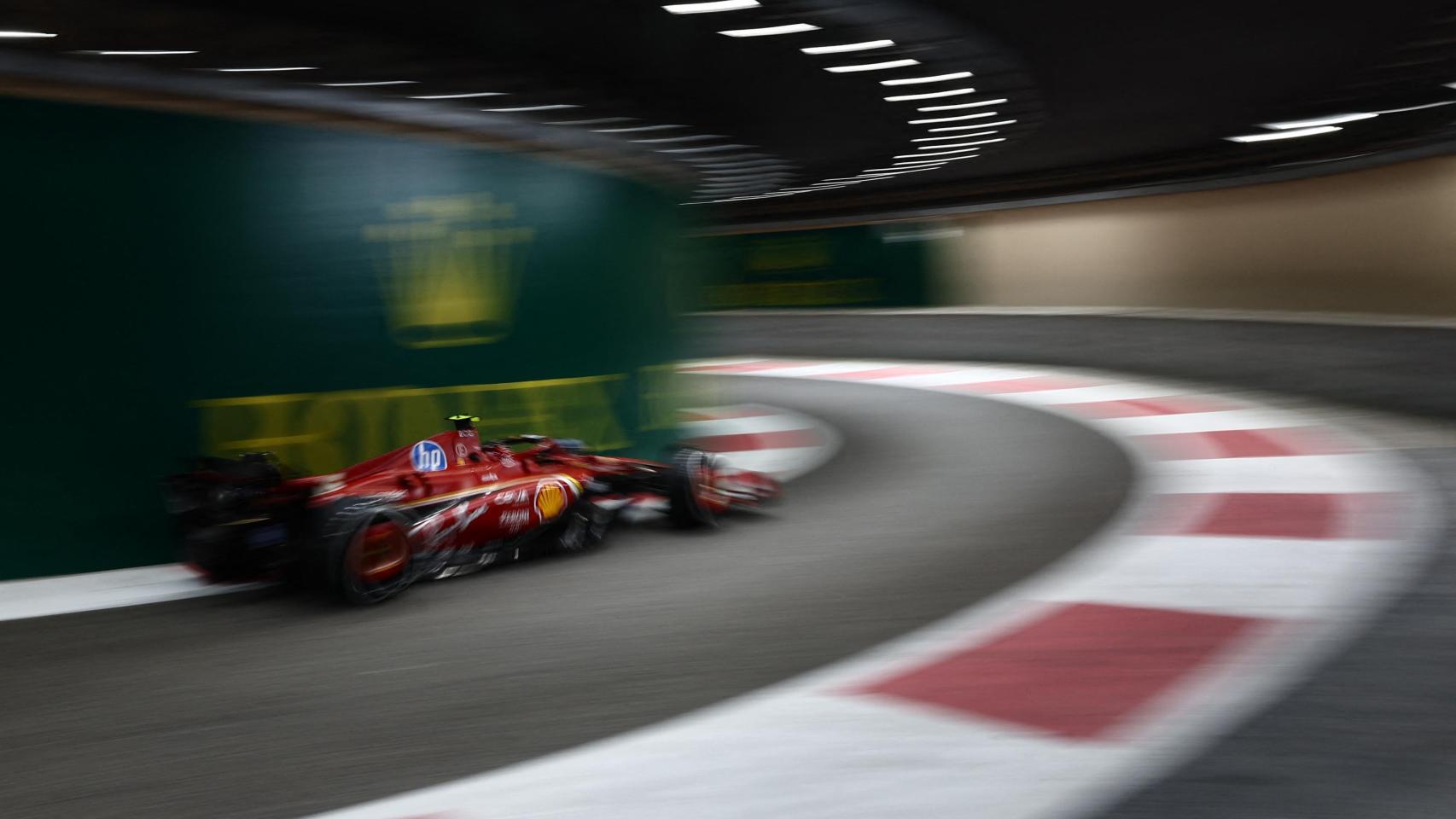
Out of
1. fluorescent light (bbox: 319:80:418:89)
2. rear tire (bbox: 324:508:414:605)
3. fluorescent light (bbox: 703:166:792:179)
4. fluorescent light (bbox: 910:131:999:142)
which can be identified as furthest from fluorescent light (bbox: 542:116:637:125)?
fluorescent light (bbox: 910:131:999:142)

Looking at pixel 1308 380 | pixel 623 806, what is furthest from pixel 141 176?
pixel 1308 380

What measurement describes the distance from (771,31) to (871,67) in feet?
5.08

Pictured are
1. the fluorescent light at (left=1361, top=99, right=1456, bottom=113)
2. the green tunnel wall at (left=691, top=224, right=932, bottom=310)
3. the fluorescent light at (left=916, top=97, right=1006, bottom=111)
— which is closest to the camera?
the fluorescent light at (left=916, top=97, right=1006, bottom=111)

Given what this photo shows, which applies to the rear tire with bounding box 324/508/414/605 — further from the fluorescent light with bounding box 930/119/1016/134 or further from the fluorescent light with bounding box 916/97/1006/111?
the fluorescent light with bounding box 930/119/1016/134

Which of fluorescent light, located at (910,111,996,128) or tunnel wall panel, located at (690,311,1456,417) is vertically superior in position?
fluorescent light, located at (910,111,996,128)

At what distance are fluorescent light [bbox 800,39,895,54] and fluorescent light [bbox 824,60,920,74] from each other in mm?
487

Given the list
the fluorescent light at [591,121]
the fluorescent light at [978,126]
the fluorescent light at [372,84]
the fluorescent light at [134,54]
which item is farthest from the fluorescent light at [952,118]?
the fluorescent light at [134,54]

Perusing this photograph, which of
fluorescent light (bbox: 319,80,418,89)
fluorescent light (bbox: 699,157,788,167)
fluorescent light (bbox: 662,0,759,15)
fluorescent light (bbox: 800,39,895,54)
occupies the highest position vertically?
fluorescent light (bbox: 662,0,759,15)

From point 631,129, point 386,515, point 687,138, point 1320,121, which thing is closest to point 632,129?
point 631,129

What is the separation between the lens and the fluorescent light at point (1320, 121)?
1141 centimetres

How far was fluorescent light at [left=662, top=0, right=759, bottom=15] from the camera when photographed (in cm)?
597

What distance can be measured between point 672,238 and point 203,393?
13.7 feet

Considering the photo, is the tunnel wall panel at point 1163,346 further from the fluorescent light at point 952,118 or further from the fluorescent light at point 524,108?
the fluorescent light at point 524,108

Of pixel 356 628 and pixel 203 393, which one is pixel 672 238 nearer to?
pixel 203 393
